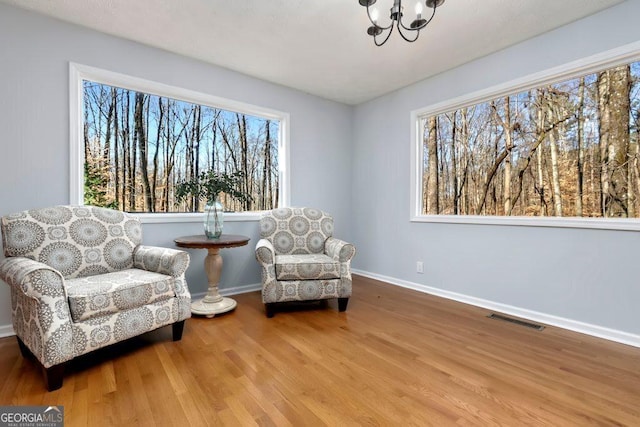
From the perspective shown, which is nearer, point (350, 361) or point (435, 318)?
point (350, 361)

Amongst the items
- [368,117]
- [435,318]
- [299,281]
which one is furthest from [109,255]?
[368,117]

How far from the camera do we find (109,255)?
2.21 m

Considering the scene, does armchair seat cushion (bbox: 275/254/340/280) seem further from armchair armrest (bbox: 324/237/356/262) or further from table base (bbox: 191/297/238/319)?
table base (bbox: 191/297/238/319)

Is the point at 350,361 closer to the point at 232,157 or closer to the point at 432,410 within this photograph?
the point at 432,410

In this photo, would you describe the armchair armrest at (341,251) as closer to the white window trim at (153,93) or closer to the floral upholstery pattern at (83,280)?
the white window trim at (153,93)

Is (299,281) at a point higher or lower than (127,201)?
lower

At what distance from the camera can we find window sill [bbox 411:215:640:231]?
7.07 ft

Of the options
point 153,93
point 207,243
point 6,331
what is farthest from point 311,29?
point 6,331

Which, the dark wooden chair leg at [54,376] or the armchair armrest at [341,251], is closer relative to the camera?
the dark wooden chair leg at [54,376]

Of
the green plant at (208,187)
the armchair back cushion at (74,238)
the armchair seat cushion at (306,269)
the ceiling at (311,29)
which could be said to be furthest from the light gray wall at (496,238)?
the armchair back cushion at (74,238)

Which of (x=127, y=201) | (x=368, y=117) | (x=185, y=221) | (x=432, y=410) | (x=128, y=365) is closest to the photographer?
(x=432, y=410)

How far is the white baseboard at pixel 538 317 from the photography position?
2.15 metres

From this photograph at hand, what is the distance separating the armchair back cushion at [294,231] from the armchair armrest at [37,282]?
1738mm

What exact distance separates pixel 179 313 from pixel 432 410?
1653 mm
